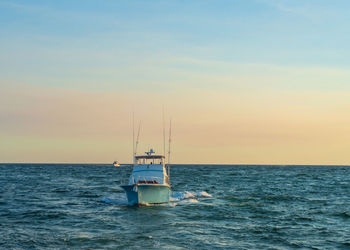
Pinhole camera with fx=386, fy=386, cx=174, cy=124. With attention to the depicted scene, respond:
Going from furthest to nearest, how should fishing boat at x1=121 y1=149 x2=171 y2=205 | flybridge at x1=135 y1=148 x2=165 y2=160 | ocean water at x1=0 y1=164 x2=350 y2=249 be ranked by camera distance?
flybridge at x1=135 y1=148 x2=165 y2=160 < fishing boat at x1=121 y1=149 x2=171 y2=205 < ocean water at x1=0 y1=164 x2=350 y2=249

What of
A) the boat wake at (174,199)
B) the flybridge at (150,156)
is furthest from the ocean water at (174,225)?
the flybridge at (150,156)

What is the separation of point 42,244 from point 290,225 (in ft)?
51.4

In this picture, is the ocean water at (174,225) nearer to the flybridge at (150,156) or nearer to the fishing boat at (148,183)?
the fishing boat at (148,183)

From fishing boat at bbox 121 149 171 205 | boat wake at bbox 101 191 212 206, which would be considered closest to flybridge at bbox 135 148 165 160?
fishing boat at bbox 121 149 171 205

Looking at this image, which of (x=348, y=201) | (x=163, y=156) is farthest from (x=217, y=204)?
(x=348, y=201)

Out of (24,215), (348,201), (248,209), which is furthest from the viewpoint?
(348,201)

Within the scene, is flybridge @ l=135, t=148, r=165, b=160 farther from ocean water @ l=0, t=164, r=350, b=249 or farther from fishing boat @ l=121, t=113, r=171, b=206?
ocean water @ l=0, t=164, r=350, b=249

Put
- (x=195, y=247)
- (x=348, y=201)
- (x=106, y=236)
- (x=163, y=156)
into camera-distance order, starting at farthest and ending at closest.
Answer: (x=348, y=201) < (x=163, y=156) < (x=106, y=236) < (x=195, y=247)

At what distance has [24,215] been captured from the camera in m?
28.5

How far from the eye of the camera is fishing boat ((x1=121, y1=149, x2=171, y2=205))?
100 feet

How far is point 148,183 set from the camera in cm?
3152

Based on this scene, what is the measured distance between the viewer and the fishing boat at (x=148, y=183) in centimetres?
3058

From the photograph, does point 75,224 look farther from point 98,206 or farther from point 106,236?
point 98,206

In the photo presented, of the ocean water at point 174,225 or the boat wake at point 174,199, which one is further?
the boat wake at point 174,199
